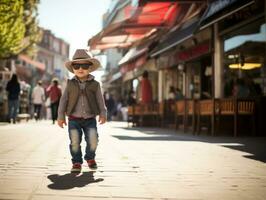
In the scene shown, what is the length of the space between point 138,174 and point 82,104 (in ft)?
3.67

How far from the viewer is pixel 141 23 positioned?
2108 cm

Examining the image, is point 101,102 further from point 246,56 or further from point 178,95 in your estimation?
point 178,95

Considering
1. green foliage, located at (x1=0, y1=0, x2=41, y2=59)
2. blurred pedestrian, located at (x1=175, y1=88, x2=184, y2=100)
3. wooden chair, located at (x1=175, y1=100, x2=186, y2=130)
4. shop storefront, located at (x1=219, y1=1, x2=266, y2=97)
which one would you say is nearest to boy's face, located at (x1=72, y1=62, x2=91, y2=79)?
shop storefront, located at (x1=219, y1=1, x2=266, y2=97)

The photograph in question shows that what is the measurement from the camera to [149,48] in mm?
23203

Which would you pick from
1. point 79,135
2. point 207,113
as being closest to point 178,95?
point 207,113

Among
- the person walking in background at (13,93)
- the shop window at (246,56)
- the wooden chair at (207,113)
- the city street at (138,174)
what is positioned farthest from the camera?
the person walking in background at (13,93)

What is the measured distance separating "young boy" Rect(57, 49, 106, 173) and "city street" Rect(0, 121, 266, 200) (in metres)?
0.32

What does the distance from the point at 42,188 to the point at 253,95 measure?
1023cm

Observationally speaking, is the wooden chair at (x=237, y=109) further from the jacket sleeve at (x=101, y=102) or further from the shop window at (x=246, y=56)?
the jacket sleeve at (x=101, y=102)

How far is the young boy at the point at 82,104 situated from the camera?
630 centimetres

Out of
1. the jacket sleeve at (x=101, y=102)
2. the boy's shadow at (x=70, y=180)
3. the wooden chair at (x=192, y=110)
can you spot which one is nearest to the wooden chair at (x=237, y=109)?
the wooden chair at (x=192, y=110)

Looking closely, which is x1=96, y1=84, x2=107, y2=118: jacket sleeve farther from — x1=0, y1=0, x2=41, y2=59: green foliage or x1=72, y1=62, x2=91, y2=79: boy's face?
x1=0, y1=0, x2=41, y2=59: green foliage

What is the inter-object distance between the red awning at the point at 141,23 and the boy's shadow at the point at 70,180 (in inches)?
542

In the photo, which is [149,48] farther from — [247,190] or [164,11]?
[247,190]
